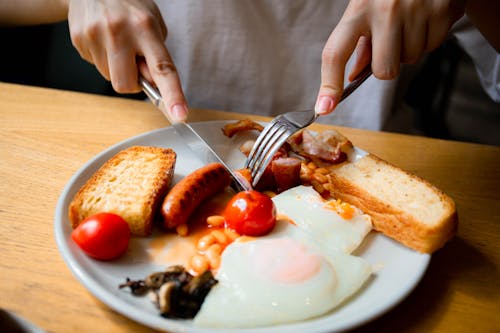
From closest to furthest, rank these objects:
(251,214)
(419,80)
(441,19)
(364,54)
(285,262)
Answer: (285,262) < (251,214) < (441,19) < (364,54) < (419,80)

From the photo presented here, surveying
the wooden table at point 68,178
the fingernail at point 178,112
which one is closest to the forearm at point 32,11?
the wooden table at point 68,178

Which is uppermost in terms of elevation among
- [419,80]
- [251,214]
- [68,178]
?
[251,214]

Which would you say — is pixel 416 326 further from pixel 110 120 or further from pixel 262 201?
pixel 110 120

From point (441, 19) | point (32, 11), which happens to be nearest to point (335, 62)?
point (441, 19)

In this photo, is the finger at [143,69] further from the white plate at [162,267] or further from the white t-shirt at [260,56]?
the white t-shirt at [260,56]

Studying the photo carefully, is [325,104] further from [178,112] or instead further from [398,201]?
[178,112]

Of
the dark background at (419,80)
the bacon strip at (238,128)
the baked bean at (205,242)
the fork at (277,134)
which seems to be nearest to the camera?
the baked bean at (205,242)

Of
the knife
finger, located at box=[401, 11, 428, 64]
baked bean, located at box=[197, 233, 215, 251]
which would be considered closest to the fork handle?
finger, located at box=[401, 11, 428, 64]

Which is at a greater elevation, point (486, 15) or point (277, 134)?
point (486, 15)
